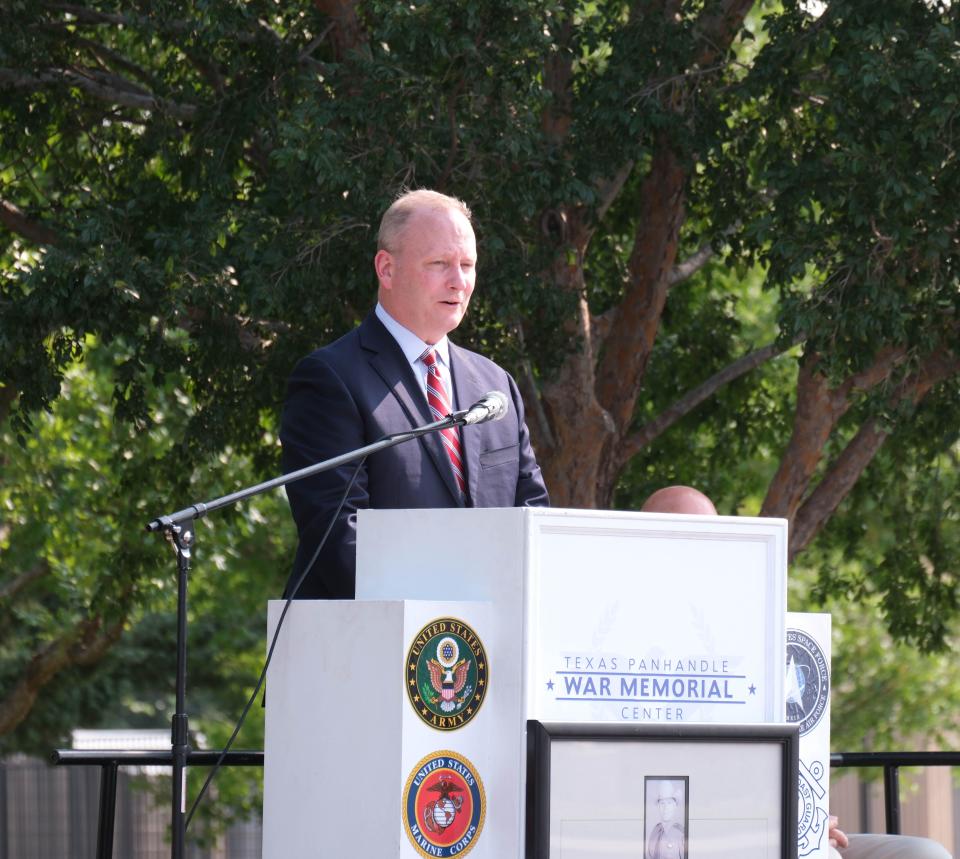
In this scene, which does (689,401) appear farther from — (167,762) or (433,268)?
(167,762)

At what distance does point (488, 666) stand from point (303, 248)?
5.13 meters

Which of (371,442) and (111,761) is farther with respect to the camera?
(111,761)

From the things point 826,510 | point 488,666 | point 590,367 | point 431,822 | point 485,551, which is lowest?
point 431,822

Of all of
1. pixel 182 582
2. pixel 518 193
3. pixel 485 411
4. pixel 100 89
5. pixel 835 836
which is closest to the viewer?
pixel 182 582

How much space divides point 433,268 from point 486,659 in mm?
1225

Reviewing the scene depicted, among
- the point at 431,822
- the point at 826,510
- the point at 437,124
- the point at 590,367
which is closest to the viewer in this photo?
the point at 431,822

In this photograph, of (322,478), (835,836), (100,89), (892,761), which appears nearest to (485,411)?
(322,478)

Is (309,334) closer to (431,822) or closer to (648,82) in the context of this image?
(648,82)

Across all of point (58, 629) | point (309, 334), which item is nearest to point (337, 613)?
A: point (309, 334)

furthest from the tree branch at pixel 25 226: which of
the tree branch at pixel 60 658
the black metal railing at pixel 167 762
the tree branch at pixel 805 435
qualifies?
the tree branch at pixel 60 658

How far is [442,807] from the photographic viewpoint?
3.00m

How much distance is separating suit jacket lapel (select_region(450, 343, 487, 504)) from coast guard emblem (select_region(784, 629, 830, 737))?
821 mm

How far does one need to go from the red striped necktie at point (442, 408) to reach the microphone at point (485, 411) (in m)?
0.36

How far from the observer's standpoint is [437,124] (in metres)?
7.88
